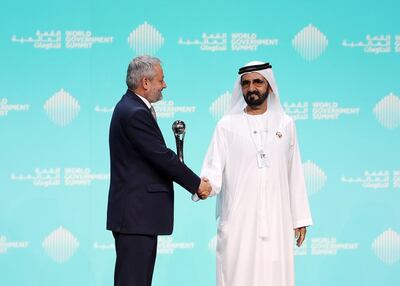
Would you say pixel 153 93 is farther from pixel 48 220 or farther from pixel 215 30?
pixel 48 220

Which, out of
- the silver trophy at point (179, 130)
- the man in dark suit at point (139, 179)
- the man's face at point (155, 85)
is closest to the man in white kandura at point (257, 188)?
the silver trophy at point (179, 130)

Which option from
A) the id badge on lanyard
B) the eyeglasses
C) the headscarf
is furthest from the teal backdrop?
the id badge on lanyard

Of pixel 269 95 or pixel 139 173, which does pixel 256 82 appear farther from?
pixel 139 173

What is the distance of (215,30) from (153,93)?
5.14 ft

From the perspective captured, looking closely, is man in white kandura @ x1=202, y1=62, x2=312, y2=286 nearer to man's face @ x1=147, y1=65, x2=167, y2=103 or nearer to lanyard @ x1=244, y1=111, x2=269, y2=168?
lanyard @ x1=244, y1=111, x2=269, y2=168

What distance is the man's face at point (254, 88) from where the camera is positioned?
4.11 m

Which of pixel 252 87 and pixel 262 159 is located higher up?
pixel 252 87

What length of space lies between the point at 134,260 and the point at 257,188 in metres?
0.79

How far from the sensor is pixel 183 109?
5.42 m

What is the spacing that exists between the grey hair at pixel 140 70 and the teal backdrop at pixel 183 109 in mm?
1452

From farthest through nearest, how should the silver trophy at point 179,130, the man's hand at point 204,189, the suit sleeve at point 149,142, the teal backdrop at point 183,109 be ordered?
the teal backdrop at point 183,109 < the silver trophy at point 179,130 < the man's hand at point 204,189 < the suit sleeve at point 149,142

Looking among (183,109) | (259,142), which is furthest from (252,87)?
(183,109)

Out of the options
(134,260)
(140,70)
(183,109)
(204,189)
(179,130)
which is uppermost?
(140,70)

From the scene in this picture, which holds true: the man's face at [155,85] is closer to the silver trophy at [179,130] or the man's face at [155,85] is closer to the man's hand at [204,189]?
the silver trophy at [179,130]
